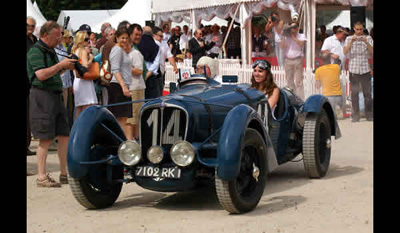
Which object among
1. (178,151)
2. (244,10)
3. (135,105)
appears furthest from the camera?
(244,10)

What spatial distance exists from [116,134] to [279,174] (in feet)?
8.38

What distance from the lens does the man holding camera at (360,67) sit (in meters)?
14.9

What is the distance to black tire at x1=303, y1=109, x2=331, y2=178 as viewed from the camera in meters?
8.52

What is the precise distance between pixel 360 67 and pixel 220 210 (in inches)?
356

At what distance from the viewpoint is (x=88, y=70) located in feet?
30.7

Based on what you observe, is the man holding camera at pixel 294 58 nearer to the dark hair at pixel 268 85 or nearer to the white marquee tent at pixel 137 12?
the dark hair at pixel 268 85

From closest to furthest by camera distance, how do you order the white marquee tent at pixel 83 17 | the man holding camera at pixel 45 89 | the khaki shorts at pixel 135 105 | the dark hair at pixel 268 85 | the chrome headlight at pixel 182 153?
the chrome headlight at pixel 182 153 < the man holding camera at pixel 45 89 < the dark hair at pixel 268 85 < the khaki shorts at pixel 135 105 < the white marquee tent at pixel 83 17

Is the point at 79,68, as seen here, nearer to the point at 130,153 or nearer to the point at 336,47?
the point at 130,153

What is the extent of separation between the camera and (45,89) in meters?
8.16

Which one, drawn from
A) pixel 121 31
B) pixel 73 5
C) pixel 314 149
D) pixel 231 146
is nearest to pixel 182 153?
pixel 231 146

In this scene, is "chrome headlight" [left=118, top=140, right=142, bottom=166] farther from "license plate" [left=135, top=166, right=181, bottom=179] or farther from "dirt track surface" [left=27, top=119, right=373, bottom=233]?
"dirt track surface" [left=27, top=119, right=373, bottom=233]

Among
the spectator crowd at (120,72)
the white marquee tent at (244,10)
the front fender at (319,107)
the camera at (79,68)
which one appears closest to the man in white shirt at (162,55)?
the spectator crowd at (120,72)

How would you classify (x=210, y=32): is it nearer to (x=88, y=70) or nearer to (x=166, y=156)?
(x=88, y=70)

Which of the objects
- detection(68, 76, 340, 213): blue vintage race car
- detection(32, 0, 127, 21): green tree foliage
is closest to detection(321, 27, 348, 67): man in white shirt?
detection(68, 76, 340, 213): blue vintage race car
